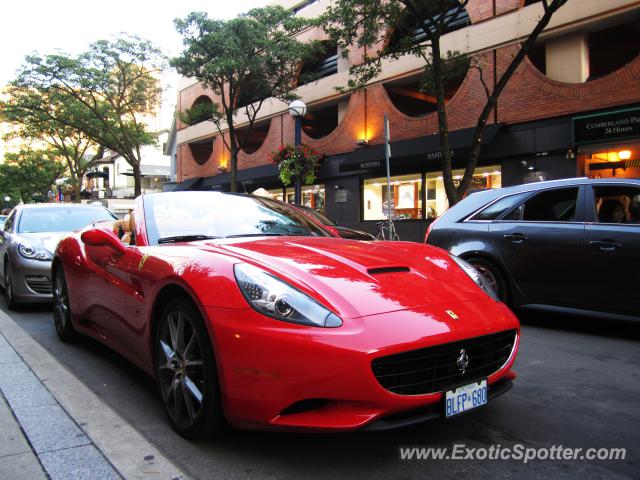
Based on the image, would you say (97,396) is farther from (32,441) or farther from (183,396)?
(183,396)

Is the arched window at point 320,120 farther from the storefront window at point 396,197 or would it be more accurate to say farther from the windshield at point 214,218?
the windshield at point 214,218

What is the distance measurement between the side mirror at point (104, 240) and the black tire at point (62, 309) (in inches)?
53.4

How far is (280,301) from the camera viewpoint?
237cm

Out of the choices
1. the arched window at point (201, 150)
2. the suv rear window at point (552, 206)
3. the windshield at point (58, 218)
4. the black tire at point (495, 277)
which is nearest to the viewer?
the suv rear window at point (552, 206)

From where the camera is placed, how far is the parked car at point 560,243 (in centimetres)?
498

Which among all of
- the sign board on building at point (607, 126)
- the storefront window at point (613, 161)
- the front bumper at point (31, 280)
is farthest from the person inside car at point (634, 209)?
the storefront window at point (613, 161)

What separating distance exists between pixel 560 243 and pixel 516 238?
492 millimetres

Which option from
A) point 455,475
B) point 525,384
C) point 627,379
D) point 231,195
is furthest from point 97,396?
point 627,379

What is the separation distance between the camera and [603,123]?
12.9 meters

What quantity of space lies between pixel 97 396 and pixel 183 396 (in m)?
0.96

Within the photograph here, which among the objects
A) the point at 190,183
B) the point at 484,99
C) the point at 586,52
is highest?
the point at 586,52

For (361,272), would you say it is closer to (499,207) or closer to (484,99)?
(499,207)

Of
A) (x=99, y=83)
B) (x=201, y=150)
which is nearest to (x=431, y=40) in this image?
(x=99, y=83)

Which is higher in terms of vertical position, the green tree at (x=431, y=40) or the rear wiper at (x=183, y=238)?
the green tree at (x=431, y=40)
